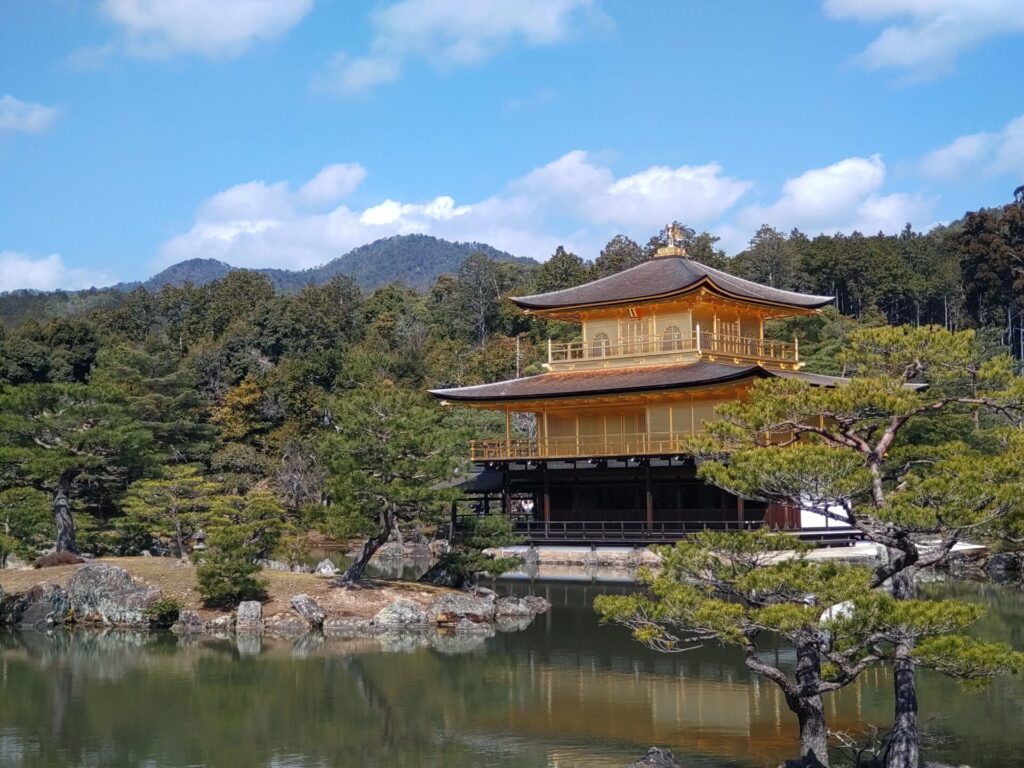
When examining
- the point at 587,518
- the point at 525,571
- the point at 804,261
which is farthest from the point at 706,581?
the point at 804,261

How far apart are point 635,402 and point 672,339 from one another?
2117mm

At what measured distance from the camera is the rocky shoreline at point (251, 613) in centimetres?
2027

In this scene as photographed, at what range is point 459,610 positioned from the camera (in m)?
21.0

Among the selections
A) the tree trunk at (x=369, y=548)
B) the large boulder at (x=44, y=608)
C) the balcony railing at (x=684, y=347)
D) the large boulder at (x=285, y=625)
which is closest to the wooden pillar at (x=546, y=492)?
the balcony railing at (x=684, y=347)

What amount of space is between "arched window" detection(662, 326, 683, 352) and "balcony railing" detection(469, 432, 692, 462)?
8.57 feet

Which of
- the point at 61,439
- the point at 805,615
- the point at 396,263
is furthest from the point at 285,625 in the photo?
the point at 396,263

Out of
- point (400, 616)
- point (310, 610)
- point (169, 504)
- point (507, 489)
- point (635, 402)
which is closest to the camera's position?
point (310, 610)

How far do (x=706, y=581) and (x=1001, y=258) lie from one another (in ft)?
150

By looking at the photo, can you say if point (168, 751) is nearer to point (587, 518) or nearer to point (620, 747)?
point (620, 747)

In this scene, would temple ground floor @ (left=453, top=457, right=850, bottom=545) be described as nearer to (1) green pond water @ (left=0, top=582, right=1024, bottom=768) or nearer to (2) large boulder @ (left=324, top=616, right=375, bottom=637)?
(2) large boulder @ (left=324, top=616, right=375, bottom=637)

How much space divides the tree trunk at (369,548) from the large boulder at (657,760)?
10.5 meters

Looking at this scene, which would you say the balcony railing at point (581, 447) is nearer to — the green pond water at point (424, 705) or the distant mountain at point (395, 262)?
the green pond water at point (424, 705)

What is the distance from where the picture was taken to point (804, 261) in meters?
61.5

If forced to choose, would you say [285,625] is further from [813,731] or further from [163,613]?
[813,731]
